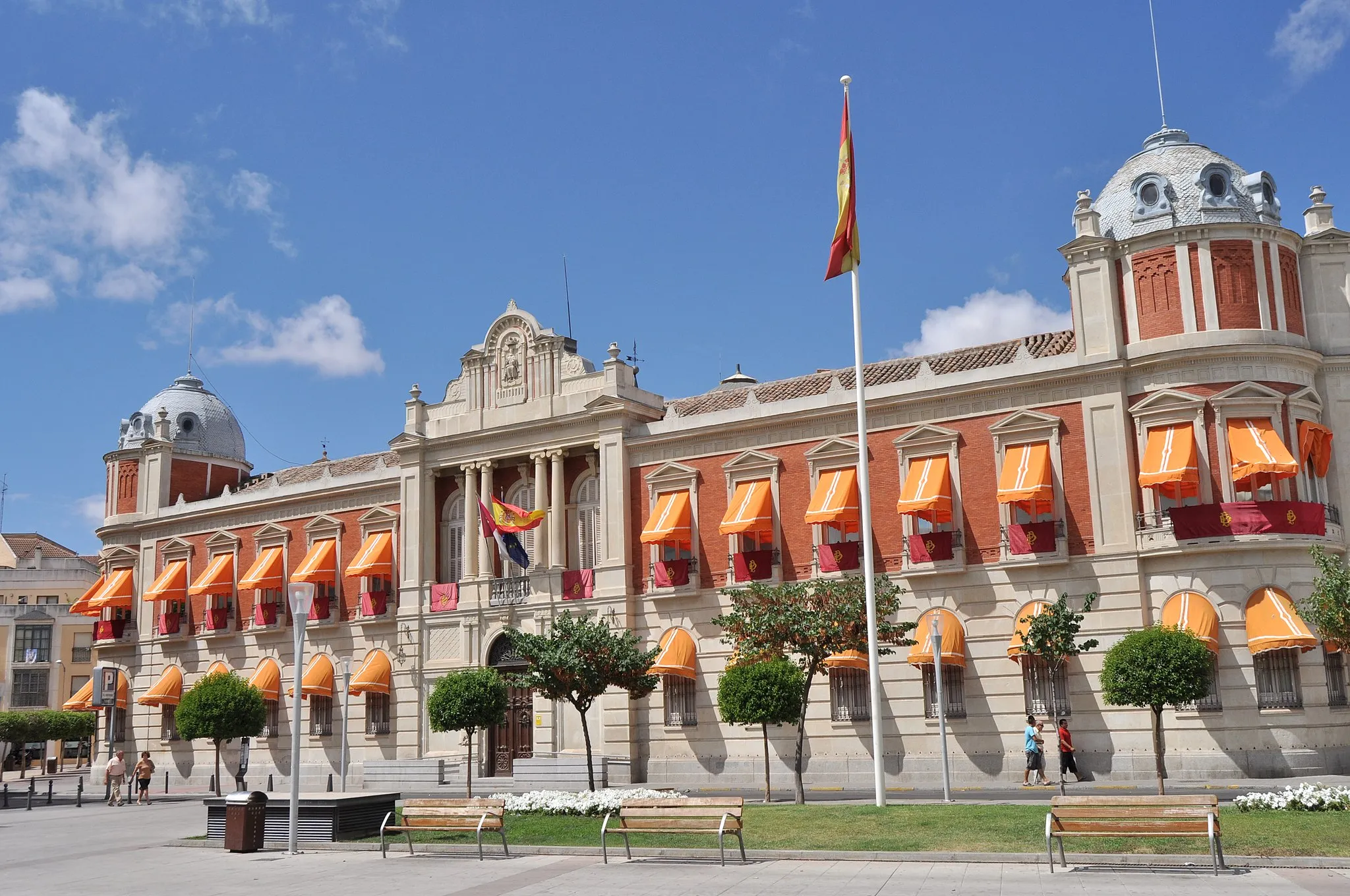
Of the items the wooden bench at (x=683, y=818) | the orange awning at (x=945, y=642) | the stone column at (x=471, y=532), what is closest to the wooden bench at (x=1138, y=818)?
the wooden bench at (x=683, y=818)

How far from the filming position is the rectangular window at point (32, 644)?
83.4 m

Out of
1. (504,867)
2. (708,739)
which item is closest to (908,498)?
(708,739)

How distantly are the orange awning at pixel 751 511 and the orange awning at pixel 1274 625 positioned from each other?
13.0 metres

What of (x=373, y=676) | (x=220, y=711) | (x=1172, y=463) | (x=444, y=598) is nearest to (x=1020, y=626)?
(x=1172, y=463)

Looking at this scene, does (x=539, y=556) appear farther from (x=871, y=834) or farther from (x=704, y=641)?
(x=871, y=834)

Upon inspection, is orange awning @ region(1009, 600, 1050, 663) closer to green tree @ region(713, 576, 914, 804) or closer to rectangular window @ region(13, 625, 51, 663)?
green tree @ region(713, 576, 914, 804)

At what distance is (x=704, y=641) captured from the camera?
38.2 meters

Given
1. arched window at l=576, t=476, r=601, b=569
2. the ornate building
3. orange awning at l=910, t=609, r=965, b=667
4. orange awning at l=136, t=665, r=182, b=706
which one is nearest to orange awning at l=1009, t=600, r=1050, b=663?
the ornate building

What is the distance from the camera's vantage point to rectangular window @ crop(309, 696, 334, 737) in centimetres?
4625

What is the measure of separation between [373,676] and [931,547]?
20.3 metres

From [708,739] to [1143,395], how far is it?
15.5m

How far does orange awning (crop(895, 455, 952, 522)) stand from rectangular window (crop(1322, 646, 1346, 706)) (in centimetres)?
971

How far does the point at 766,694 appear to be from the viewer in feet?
95.5

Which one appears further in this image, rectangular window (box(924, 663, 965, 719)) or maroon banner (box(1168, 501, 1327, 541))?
rectangular window (box(924, 663, 965, 719))
